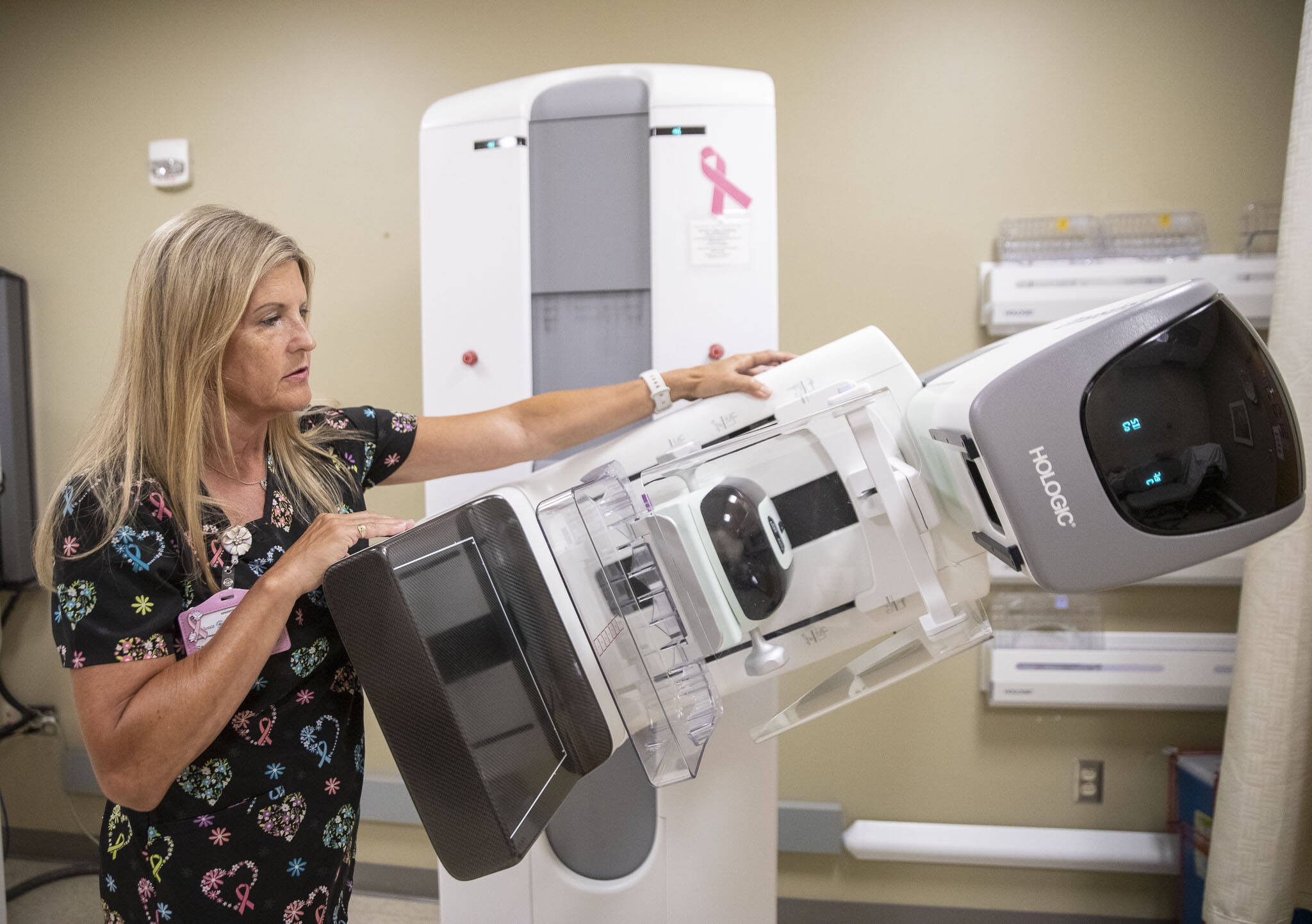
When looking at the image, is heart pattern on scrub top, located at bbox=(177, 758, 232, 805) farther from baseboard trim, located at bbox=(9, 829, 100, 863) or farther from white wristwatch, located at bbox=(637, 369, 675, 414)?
baseboard trim, located at bbox=(9, 829, 100, 863)

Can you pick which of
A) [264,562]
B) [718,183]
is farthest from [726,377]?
[264,562]

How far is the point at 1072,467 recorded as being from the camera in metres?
0.68

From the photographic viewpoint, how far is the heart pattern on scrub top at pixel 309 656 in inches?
39.0

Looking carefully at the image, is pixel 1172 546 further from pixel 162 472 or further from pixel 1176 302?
pixel 162 472

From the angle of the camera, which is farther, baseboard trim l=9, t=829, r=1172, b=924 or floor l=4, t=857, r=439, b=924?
floor l=4, t=857, r=439, b=924

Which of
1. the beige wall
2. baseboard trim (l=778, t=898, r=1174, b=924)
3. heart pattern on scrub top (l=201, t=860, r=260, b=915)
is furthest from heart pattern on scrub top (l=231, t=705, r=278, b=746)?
baseboard trim (l=778, t=898, r=1174, b=924)

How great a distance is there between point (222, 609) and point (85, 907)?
77.6 inches

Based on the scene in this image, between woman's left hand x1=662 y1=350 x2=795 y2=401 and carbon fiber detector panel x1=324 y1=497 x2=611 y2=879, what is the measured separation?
41cm

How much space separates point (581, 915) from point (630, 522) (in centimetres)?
87

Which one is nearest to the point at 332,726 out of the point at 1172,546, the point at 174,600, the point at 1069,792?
the point at 174,600

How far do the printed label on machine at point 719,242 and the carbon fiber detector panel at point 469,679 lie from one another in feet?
2.30

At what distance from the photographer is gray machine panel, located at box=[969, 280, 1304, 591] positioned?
678mm

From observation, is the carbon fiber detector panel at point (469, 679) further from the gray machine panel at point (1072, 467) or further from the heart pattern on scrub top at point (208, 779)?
the gray machine panel at point (1072, 467)

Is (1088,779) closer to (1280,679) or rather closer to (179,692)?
(1280,679)
